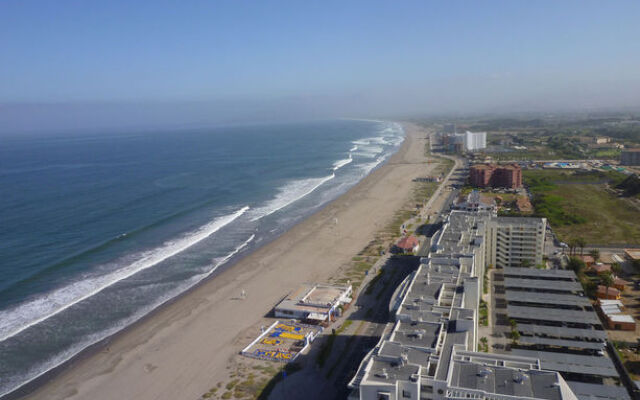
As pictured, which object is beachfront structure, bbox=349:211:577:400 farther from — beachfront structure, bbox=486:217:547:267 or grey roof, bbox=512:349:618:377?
beachfront structure, bbox=486:217:547:267

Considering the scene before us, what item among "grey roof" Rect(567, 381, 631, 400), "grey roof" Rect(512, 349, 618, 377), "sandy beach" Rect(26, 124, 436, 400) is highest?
"grey roof" Rect(512, 349, 618, 377)

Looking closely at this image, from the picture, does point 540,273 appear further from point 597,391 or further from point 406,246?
point 597,391

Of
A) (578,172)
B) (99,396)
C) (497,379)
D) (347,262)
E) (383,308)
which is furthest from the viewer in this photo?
(578,172)

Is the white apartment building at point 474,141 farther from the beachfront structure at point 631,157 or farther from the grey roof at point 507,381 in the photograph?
the grey roof at point 507,381

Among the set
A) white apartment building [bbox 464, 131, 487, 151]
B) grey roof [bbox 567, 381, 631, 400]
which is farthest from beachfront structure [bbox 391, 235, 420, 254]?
white apartment building [bbox 464, 131, 487, 151]

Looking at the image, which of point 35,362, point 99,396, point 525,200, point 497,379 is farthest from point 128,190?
point 497,379

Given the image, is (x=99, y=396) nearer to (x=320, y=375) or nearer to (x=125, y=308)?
(x=125, y=308)
